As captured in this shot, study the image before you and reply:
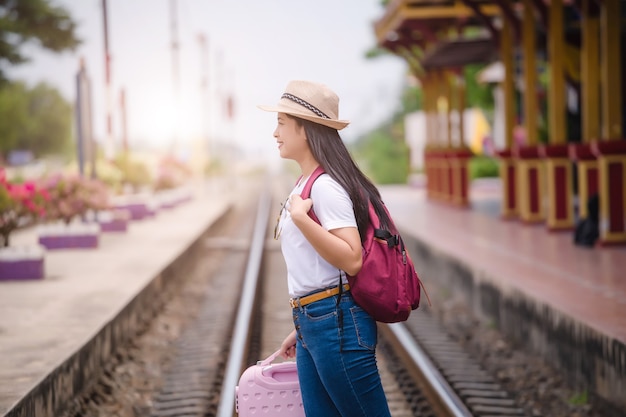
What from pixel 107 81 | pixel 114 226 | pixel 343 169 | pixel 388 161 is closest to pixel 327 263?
pixel 343 169

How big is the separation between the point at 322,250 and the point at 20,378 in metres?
3.34

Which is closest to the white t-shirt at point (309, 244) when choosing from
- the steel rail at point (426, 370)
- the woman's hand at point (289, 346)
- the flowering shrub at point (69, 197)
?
the woman's hand at point (289, 346)

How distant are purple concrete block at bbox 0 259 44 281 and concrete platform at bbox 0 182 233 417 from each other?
0.40 ft

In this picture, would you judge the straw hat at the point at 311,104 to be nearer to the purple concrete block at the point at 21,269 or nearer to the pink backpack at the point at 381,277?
the pink backpack at the point at 381,277

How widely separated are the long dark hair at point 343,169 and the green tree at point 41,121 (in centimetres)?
7229

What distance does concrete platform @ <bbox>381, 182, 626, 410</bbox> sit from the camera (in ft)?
22.3

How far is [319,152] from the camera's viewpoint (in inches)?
129

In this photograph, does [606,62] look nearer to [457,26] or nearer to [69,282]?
[69,282]

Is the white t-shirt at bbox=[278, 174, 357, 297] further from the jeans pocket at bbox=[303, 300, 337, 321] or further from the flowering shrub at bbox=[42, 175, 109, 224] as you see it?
the flowering shrub at bbox=[42, 175, 109, 224]

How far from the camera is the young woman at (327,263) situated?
126 inches

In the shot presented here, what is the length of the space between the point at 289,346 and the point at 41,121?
77.3m

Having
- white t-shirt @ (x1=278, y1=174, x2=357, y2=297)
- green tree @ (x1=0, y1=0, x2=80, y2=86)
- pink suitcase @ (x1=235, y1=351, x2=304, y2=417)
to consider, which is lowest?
pink suitcase @ (x1=235, y1=351, x2=304, y2=417)

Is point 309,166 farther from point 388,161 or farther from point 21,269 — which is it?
point 388,161

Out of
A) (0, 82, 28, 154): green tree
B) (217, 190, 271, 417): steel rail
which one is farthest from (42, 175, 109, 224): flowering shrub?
(0, 82, 28, 154): green tree
